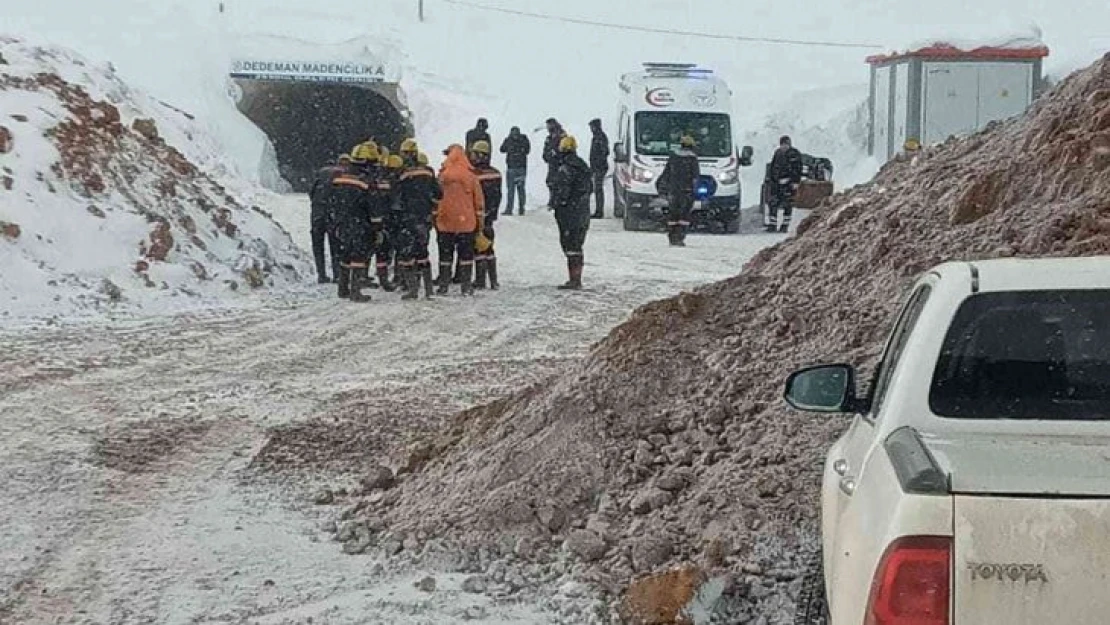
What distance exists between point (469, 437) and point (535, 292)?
9.19m

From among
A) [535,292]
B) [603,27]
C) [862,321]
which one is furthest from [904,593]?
[603,27]

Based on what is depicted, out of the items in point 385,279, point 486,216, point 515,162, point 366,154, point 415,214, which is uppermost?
point 366,154

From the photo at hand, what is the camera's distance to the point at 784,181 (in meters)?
26.5

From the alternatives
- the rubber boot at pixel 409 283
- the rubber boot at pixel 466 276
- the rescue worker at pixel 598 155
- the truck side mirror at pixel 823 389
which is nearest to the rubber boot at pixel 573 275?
the rubber boot at pixel 466 276

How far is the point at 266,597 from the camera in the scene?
6.18m

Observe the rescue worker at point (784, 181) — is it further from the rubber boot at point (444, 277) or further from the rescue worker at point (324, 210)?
the rubber boot at point (444, 277)

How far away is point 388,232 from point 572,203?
84.3 inches

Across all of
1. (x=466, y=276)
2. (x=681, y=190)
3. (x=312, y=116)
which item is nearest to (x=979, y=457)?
(x=466, y=276)

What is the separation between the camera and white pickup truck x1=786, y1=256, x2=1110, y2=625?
277cm

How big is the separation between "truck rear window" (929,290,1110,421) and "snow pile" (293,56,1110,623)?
1931 mm

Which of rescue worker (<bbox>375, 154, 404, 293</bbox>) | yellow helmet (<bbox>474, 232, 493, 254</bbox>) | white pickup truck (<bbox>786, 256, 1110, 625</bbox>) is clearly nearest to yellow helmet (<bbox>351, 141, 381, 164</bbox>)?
rescue worker (<bbox>375, 154, 404, 293</bbox>)

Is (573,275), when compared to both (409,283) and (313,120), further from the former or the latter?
(313,120)

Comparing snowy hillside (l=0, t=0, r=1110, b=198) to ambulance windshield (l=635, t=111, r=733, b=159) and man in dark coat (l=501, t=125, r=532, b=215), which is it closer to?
ambulance windshield (l=635, t=111, r=733, b=159)

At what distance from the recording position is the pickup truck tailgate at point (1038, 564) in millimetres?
2758
